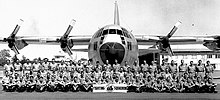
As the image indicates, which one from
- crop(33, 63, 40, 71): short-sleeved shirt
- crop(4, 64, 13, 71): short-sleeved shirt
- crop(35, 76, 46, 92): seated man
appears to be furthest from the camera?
crop(4, 64, 13, 71): short-sleeved shirt

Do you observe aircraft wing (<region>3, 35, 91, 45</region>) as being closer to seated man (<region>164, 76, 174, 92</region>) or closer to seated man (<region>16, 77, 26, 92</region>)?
seated man (<region>16, 77, 26, 92</region>)

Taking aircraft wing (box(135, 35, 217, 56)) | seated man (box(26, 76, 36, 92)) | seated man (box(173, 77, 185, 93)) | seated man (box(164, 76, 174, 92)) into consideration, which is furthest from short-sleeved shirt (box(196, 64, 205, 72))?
aircraft wing (box(135, 35, 217, 56))

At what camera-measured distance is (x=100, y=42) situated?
2078 cm

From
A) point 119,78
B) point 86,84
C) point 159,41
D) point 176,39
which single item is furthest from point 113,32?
point 176,39

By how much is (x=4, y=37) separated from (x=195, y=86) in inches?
668

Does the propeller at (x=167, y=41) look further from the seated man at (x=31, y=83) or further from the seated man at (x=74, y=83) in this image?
the seated man at (x=31, y=83)

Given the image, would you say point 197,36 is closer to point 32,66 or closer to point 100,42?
point 100,42

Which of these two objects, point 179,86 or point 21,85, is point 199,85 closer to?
point 179,86

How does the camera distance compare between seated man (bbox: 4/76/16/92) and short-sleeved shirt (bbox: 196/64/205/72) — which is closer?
short-sleeved shirt (bbox: 196/64/205/72)

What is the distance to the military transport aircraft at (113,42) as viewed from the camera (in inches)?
788

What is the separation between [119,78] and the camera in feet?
56.0

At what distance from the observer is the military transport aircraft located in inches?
788

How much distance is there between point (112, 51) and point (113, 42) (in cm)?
53

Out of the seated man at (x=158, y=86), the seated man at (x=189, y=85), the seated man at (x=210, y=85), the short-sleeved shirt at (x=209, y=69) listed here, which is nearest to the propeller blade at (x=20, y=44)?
the seated man at (x=158, y=86)
